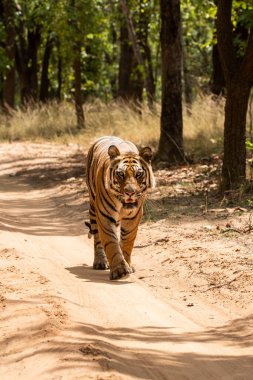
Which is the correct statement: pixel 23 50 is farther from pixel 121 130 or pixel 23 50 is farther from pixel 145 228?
pixel 145 228

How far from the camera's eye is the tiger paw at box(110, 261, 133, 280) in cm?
733

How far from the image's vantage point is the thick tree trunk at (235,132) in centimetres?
1077

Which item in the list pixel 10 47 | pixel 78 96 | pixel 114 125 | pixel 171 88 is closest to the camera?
pixel 171 88

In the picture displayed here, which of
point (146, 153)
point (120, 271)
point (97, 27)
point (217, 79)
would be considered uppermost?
point (97, 27)

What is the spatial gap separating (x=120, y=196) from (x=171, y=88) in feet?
24.4

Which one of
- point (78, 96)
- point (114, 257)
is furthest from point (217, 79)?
point (114, 257)

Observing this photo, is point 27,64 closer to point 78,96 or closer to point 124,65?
point 124,65

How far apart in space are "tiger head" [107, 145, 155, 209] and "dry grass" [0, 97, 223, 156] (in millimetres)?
8118

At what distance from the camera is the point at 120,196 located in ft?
23.7

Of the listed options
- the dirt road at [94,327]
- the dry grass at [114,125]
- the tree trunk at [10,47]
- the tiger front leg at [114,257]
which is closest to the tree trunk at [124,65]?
the dry grass at [114,125]

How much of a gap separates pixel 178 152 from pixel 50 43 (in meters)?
18.6

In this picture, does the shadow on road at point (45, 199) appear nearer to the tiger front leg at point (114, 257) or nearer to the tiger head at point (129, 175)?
the tiger front leg at point (114, 257)

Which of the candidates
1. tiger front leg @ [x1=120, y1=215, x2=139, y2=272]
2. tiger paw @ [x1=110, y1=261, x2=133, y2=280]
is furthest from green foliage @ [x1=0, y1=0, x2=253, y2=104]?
tiger paw @ [x1=110, y1=261, x2=133, y2=280]

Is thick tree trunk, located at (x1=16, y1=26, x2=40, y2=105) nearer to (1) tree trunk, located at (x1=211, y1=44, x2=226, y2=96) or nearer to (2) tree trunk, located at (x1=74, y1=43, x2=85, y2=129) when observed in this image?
(2) tree trunk, located at (x1=74, y1=43, x2=85, y2=129)
